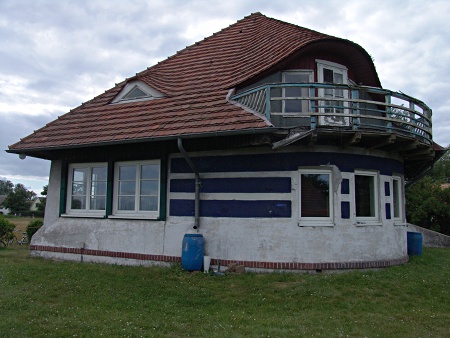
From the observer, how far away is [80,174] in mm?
12773

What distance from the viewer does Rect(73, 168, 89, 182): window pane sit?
12.6m

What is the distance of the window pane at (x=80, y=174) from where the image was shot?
41.4ft

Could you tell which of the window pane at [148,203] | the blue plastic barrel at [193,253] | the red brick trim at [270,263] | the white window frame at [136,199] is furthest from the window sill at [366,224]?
the window pane at [148,203]

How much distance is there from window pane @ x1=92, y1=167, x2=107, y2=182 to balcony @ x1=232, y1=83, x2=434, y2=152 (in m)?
4.55

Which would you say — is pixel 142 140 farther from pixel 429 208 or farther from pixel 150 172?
pixel 429 208

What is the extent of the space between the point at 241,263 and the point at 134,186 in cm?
Answer: 381

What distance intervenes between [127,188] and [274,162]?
435cm

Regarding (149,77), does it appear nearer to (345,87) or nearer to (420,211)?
Answer: (345,87)

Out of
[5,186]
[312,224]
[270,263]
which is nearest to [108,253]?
[270,263]

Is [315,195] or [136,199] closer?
[315,195]

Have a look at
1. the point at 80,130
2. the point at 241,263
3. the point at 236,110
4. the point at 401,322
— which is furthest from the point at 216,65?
the point at 401,322

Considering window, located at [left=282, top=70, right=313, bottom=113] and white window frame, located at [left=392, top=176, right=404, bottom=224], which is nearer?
window, located at [left=282, top=70, right=313, bottom=113]

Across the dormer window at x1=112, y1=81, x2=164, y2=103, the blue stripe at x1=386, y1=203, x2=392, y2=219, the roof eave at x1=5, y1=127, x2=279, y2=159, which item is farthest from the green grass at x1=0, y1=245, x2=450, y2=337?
the dormer window at x1=112, y1=81, x2=164, y2=103

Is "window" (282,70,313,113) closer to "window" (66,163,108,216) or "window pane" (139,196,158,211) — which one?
"window pane" (139,196,158,211)
